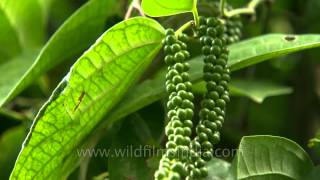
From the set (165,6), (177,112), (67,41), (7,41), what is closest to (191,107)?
(177,112)

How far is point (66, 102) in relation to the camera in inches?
31.5

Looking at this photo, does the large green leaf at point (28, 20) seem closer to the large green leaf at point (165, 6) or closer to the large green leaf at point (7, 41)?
the large green leaf at point (7, 41)

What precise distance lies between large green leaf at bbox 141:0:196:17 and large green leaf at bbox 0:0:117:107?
228mm

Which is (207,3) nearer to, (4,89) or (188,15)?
(188,15)

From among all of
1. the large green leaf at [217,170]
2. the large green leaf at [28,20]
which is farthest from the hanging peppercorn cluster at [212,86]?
the large green leaf at [28,20]

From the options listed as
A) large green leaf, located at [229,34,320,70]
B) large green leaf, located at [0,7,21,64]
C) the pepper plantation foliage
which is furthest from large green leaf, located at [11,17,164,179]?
large green leaf, located at [0,7,21,64]

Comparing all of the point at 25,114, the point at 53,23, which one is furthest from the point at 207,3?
the point at 53,23

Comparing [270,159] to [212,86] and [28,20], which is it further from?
[28,20]

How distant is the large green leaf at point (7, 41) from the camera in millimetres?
1222

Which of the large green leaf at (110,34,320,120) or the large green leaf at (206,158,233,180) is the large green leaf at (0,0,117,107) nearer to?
the large green leaf at (110,34,320,120)

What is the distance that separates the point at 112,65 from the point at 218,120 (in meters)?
0.17

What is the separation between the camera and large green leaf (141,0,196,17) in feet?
2.66

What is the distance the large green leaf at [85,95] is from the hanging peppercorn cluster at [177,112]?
50mm

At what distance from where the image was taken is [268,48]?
2.97 ft
